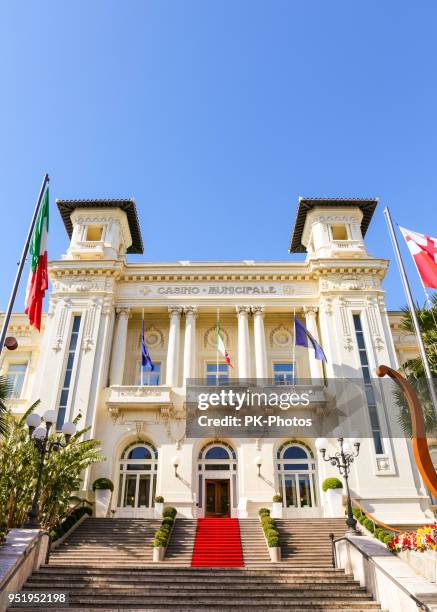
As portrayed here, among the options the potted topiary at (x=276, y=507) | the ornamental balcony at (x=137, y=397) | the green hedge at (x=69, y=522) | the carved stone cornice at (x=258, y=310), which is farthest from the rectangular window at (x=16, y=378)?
the potted topiary at (x=276, y=507)

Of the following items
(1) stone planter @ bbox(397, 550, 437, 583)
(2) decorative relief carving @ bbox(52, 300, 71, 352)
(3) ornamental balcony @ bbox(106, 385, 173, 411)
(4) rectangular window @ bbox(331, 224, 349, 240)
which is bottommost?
(1) stone planter @ bbox(397, 550, 437, 583)

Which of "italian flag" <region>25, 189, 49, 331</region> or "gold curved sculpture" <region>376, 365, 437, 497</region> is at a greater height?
"italian flag" <region>25, 189, 49, 331</region>

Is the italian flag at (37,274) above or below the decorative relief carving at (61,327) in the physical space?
below

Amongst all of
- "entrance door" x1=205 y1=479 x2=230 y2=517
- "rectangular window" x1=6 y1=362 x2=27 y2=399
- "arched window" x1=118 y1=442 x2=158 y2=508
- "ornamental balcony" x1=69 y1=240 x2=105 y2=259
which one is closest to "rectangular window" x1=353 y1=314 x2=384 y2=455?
"entrance door" x1=205 y1=479 x2=230 y2=517

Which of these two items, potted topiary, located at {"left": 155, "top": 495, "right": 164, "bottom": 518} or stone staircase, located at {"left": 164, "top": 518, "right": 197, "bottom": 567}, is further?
potted topiary, located at {"left": 155, "top": 495, "right": 164, "bottom": 518}

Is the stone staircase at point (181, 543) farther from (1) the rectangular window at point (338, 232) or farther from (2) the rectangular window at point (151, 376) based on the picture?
(1) the rectangular window at point (338, 232)

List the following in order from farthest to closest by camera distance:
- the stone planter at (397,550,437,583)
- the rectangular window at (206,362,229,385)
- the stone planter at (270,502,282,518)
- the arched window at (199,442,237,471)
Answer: the rectangular window at (206,362,229,385), the arched window at (199,442,237,471), the stone planter at (270,502,282,518), the stone planter at (397,550,437,583)

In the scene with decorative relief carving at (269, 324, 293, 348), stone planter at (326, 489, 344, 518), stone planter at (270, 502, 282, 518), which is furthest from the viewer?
decorative relief carving at (269, 324, 293, 348)

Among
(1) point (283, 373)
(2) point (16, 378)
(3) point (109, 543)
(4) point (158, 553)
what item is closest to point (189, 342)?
Result: (1) point (283, 373)

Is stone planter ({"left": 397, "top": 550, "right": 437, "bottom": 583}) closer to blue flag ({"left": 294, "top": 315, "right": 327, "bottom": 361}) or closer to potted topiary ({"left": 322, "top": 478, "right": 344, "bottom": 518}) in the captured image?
potted topiary ({"left": 322, "top": 478, "right": 344, "bottom": 518})

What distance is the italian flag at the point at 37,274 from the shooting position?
12.8 meters

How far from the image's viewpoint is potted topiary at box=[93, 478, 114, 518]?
2108 centimetres

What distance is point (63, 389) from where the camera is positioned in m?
24.3

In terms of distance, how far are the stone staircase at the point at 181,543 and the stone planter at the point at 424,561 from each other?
6962 mm
